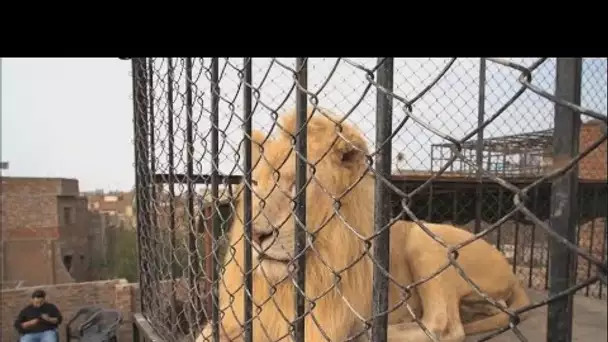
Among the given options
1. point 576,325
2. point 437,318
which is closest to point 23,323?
point 437,318

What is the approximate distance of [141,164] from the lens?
3002mm

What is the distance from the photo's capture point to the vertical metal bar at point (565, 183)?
24.1 inches

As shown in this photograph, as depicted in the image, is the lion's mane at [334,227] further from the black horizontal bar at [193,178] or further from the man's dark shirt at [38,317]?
the man's dark shirt at [38,317]

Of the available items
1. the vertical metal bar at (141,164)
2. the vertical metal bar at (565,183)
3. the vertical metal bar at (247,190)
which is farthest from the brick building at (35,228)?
the vertical metal bar at (565,183)

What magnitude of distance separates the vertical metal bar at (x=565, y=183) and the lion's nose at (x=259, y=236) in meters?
1.39

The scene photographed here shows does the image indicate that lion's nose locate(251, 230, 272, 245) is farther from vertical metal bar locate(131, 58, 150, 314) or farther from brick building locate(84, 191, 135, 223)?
brick building locate(84, 191, 135, 223)

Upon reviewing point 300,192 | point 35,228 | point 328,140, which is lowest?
point 35,228

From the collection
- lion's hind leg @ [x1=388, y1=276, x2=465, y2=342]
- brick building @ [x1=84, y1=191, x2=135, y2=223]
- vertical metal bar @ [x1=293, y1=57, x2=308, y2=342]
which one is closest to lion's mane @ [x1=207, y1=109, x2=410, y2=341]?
lion's hind leg @ [x1=388, y1=276, x2=465, y2=342]

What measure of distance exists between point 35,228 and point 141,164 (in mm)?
17709

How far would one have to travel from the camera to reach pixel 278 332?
2.38 m

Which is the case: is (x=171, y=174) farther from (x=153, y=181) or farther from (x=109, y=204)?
(x=109, y=204)

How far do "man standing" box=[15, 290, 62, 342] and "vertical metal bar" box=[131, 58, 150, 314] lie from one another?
4853mm

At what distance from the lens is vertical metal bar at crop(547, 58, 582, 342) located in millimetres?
612
